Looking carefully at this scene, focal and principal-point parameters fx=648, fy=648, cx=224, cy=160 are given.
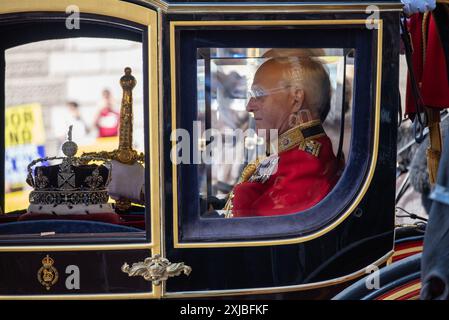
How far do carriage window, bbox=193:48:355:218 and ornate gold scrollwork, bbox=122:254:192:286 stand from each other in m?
0.20

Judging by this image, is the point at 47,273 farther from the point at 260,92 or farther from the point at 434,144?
the point at 434,144

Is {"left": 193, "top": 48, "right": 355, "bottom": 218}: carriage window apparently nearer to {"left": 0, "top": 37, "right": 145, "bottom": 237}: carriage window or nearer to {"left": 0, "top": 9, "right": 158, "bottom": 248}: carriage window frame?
{"left": 0, "top": 9, "right": 158, "bottom": 248}: carriage window frame

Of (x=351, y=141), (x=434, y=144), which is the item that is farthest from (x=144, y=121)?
(x=434, y=144)

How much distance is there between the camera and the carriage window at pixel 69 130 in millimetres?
2396

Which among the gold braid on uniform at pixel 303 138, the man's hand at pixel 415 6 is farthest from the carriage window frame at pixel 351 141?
the gold braid on uniform at pixel 303 138

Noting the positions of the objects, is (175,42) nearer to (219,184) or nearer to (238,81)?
(238,81)

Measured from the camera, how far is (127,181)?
110 inches

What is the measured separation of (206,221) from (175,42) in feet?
1.98

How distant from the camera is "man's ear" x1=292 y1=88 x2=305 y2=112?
2.45 metres

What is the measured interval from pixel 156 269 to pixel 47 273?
1.18ft

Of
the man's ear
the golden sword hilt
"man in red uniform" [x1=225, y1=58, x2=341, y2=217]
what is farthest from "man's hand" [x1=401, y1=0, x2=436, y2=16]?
the golden sword hilt

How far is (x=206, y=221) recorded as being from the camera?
2.19 metres

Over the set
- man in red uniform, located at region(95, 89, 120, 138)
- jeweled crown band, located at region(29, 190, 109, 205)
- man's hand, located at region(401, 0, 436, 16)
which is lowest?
jeweled crown band, located at region(29, 190, 109, 205)

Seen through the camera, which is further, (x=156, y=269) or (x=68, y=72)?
(x=68, y=72)
